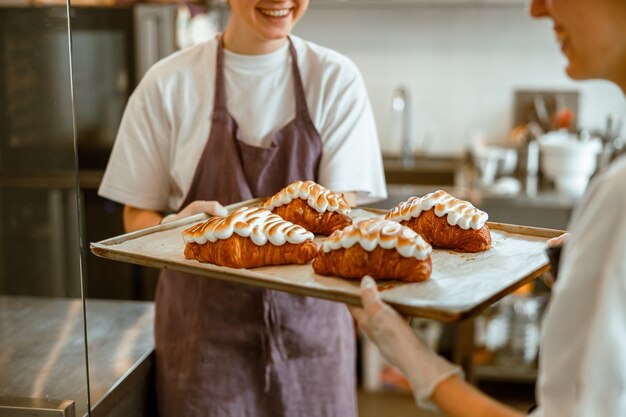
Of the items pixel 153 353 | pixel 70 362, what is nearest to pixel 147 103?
pixel 153 353

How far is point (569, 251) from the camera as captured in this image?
37.6 inches

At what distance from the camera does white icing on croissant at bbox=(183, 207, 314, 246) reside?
1489 mm

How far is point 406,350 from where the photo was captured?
43.9 inches

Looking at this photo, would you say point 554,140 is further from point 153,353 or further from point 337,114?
point 153,353

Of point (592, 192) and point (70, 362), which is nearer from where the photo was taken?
point (592, 192)

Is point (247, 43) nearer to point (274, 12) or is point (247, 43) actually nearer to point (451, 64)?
point (274, 12)

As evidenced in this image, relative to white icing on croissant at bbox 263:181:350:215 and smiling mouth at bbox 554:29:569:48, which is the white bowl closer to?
white icing on croissant at bbox 263:181:350:215

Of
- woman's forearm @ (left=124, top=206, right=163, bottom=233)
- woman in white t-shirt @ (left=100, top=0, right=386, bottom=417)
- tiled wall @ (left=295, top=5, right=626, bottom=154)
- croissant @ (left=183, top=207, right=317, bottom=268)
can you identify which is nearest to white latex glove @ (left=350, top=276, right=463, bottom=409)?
croissant @ (left=183, top=207, right=317, bottom=268)

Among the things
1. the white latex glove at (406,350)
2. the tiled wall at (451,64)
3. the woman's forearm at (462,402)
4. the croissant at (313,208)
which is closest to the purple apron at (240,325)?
the croissant at (313,208)

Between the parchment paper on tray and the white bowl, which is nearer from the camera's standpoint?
the parchment paper on tray

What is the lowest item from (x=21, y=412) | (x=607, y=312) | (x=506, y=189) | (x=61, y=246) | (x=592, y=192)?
(x=506, y=189)

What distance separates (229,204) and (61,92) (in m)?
0.69

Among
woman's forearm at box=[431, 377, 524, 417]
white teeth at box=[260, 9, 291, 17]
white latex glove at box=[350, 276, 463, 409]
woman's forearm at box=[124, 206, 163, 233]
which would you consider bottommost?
woman's forearm at box=[124, 206, 163, 233]

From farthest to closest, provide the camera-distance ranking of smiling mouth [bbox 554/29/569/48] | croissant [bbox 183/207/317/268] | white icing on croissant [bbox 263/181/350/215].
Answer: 1. white icing on croissant [bbox 263/181/350/215]
2. croissant [bbox 183/207/317/268]
3. smiling mouth [bbox 554/29/569/48]
